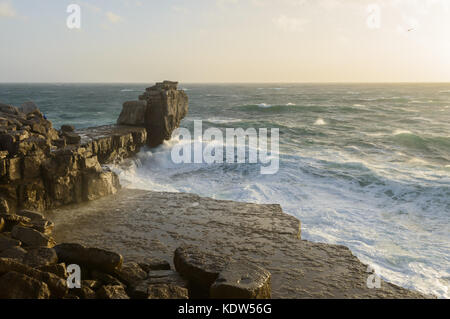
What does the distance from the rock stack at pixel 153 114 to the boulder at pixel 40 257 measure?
12.7 metres

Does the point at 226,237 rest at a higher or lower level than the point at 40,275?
lower

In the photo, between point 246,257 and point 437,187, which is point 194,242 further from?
point 437,187

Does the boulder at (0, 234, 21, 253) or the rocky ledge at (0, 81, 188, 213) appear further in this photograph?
the rocky ledge at (0, 81, 188, 213)

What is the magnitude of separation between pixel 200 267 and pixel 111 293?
1.02 metres

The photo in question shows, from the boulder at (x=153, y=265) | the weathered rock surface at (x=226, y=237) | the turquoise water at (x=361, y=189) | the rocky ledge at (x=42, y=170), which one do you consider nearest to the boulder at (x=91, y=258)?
the boulder at (x=153, y=265)

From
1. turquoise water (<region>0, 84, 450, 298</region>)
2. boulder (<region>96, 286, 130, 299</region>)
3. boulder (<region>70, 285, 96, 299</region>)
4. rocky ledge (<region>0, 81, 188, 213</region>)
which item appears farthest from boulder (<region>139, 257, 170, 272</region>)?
turquoise water (<region>0, 84, 450, 298</region>)

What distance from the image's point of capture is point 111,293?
3.60 meters

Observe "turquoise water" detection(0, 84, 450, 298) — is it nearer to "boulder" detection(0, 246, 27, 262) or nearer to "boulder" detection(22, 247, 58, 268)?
"boulder" detection(22, 247, 58, 268)

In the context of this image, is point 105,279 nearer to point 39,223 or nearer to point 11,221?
point 39,223

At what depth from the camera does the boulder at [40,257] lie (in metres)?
3.90

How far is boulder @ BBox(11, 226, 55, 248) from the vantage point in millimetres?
4711

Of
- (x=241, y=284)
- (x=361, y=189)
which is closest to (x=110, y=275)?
(x=241, y=284)

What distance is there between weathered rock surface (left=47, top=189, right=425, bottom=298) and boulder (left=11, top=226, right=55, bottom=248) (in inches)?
43.4

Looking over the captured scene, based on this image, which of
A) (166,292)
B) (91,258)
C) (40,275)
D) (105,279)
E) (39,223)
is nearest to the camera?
(40,275)
